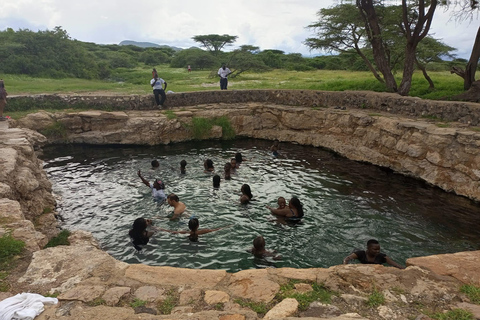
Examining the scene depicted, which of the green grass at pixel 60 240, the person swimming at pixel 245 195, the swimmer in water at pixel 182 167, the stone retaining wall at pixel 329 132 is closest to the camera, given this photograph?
the green grass at pixel 60 240

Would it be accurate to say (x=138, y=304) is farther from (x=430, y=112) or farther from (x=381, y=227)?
(x=430, y=112)

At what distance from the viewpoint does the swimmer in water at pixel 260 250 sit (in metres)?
7.05

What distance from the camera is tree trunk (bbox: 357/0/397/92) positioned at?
707 inches

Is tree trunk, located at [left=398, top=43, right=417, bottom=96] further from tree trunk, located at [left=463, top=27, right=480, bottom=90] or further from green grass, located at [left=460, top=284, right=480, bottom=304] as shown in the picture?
green grass, located at [left=460, top=284, right=480, bottom=304]

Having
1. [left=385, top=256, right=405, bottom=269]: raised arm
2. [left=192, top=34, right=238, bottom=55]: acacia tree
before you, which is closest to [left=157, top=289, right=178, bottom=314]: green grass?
[left=385, top=256, right=405, bottom=269]: raised arm

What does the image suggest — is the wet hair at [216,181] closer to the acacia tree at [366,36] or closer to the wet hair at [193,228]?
the wet hair at [193,228]

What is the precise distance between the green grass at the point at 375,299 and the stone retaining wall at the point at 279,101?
1126cm

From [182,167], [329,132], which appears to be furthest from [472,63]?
[182,167]

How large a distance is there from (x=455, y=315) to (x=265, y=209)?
6.01 meters

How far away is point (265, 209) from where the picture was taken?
9.68m

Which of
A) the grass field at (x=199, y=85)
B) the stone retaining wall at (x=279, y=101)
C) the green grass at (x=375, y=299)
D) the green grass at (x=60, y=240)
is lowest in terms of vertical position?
the green grass at (x=60, y=240)

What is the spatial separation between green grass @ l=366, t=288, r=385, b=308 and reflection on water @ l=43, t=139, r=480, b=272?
8.76 feet

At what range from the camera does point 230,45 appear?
166 feet

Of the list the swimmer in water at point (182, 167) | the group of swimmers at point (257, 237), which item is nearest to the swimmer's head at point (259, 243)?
the group of swimmers at point (257, 237)
